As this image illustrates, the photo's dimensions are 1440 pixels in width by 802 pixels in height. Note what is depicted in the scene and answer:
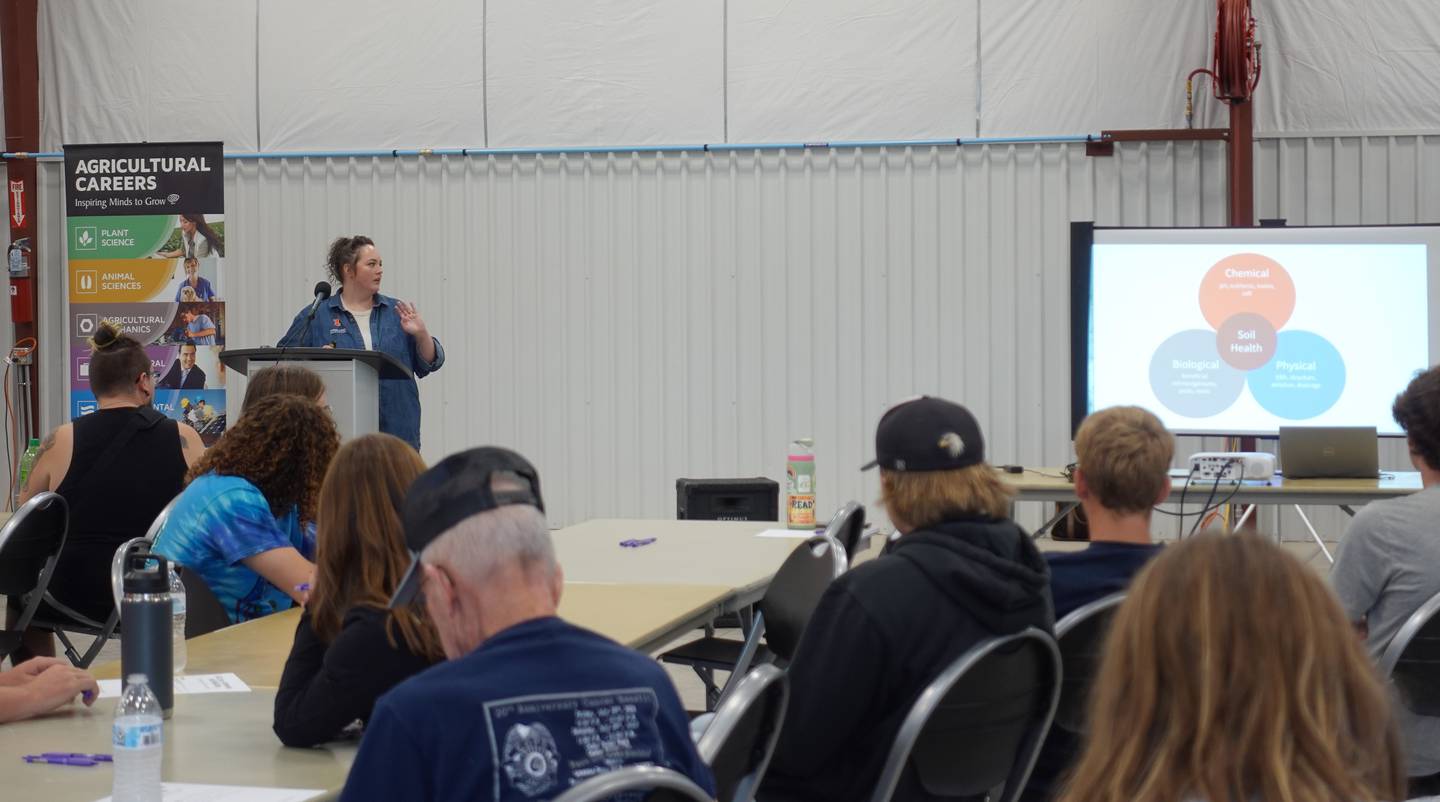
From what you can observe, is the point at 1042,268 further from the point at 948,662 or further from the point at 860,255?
the point at 948,662

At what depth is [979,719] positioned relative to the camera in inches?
83.4

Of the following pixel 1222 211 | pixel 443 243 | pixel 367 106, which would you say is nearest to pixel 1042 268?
pixel 1222 211

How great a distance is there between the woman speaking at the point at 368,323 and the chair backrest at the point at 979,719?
4.07 m

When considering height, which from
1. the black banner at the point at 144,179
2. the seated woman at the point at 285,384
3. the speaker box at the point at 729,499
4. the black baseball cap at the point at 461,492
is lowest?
the speaker box at the point at 729,499

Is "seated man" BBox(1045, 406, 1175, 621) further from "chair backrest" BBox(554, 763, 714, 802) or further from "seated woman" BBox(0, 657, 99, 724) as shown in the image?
"seated woman" BBox(0, 657, 99, 724)

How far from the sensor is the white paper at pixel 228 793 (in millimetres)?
1668

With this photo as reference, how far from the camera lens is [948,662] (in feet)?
7.02

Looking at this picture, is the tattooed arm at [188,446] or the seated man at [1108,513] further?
the tattooed arm at [188,446]

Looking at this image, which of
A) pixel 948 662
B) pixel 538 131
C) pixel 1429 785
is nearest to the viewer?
pixel 948 662

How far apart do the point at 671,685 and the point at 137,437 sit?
11.4 ft

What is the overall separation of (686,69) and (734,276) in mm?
1249

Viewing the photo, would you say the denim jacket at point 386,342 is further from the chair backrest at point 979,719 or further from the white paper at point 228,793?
the white paper at point 228,793

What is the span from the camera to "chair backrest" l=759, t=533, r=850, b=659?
2.96m

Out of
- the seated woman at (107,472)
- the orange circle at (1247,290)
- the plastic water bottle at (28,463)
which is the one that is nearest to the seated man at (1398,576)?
the seated woman at (107,472)
